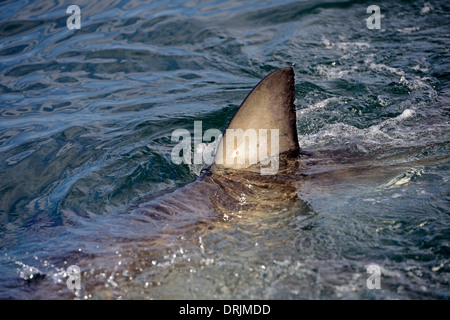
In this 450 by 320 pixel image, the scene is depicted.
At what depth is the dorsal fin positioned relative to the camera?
3215mm

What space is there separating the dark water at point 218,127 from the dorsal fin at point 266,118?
1.05 ft

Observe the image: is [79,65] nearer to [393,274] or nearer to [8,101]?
[8,101]

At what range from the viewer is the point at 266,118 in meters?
3.29

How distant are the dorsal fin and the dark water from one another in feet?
1.05

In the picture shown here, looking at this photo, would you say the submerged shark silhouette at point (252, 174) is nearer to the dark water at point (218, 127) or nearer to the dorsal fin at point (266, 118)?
the dorsal fin at point (266, 118)

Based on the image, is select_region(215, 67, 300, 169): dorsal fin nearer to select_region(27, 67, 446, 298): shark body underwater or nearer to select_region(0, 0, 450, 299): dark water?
select_region(27, 67, 446, 298): shark body underwater

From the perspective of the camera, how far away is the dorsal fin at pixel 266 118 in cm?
321

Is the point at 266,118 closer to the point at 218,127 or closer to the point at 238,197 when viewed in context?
the point at 238,197

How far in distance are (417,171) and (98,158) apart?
2.78 metres

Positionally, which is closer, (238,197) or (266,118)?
(238,197)

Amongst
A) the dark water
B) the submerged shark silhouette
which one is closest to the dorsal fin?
the submerged shark silhouette

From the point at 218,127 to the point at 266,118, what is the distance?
5.67 ft

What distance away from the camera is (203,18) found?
7613mm

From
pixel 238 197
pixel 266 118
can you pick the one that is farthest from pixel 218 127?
pixel 238 197
